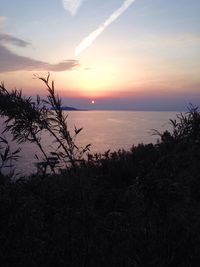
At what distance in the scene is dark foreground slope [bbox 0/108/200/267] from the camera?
430 cm

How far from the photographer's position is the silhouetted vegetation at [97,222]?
14.1 ft

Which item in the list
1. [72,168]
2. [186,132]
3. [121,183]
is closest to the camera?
[72,168]

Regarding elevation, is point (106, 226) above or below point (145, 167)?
below

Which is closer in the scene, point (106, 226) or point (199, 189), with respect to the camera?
point (106, 226)

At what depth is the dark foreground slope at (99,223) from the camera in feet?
14.1

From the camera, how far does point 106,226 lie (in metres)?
5.03

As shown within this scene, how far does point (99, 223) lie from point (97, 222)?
5cm

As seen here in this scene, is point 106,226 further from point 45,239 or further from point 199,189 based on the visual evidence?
point 199,189

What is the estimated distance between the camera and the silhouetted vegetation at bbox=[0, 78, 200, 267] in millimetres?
4309

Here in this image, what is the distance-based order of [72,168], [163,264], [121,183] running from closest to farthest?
1. [163,264]
2. [72,168]
3. [121,183]

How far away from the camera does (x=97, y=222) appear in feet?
15.9

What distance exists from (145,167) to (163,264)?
147 centimetres

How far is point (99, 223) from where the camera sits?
4.88 meters

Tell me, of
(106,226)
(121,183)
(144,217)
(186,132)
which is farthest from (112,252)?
(121,183)
